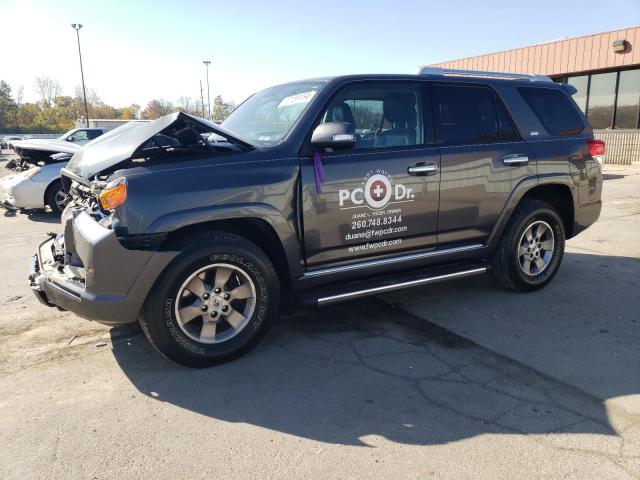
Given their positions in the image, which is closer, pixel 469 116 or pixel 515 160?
pixel 469 116

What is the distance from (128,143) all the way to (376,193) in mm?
1845

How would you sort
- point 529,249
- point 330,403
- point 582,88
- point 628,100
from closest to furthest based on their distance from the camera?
1. point 330,403
2. point 529,249
3. point 628,100
4. point 582,88

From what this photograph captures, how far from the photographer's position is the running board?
3.72 m

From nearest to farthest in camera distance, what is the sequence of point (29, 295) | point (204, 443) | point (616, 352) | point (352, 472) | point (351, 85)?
point (352, 472) → point (204, 443) → point (616, 352) → point (351, 85) → point (29, 295)

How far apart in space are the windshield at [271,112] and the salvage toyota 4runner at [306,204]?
0.08ft

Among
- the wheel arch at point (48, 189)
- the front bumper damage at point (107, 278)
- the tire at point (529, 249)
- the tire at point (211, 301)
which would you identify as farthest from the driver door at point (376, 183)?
the wheel arch at point (48, 189)

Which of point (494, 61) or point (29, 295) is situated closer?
point (29, 295)

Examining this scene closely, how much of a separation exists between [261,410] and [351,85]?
251 centimetres

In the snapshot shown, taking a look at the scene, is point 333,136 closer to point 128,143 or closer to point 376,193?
point 376,193

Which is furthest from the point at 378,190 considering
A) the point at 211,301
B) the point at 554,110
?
the point at 554,110

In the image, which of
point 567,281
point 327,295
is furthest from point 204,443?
point 567,281

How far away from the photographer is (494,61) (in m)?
20.6

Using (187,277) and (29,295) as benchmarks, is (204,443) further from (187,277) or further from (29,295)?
(29,295)

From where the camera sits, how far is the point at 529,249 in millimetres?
4926
